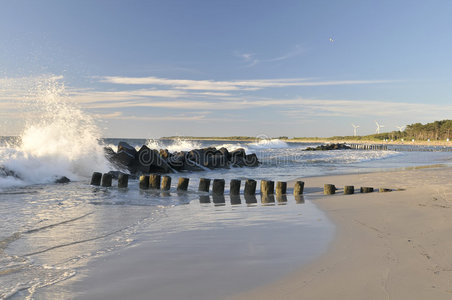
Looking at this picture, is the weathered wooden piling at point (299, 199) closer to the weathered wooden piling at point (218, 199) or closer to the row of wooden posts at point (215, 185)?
the row of wooden posts at point (215, 185)

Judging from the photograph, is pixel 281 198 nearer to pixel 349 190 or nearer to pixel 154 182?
pixel 349 190

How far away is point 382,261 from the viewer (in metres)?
3.89

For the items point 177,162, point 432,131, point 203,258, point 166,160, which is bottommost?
point 203,258

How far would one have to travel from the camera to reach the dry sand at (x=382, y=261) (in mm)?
3121

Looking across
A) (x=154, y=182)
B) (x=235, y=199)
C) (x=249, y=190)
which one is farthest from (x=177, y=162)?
(x=235, y=199)

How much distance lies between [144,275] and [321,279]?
1854 millimetres

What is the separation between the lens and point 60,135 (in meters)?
18.3

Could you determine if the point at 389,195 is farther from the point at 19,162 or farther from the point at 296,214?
the point at 19,162

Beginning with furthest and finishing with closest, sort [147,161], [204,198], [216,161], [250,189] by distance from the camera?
[216,161] < [147,161] < [250,189] < [204,198]

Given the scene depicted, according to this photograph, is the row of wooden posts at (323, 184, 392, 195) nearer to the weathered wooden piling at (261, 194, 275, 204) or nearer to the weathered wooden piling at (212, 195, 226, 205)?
the weathered wooden piling at (261, 194, 275, 204)

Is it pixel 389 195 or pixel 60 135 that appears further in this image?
pixel 60 135

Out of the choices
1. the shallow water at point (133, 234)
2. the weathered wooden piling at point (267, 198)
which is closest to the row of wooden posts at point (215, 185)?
the weathered wooden piling at point (267, 198)

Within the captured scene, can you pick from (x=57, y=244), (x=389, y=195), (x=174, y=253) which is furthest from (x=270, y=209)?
(x=57, y=244)

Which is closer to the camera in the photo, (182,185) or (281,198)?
(281,198)
